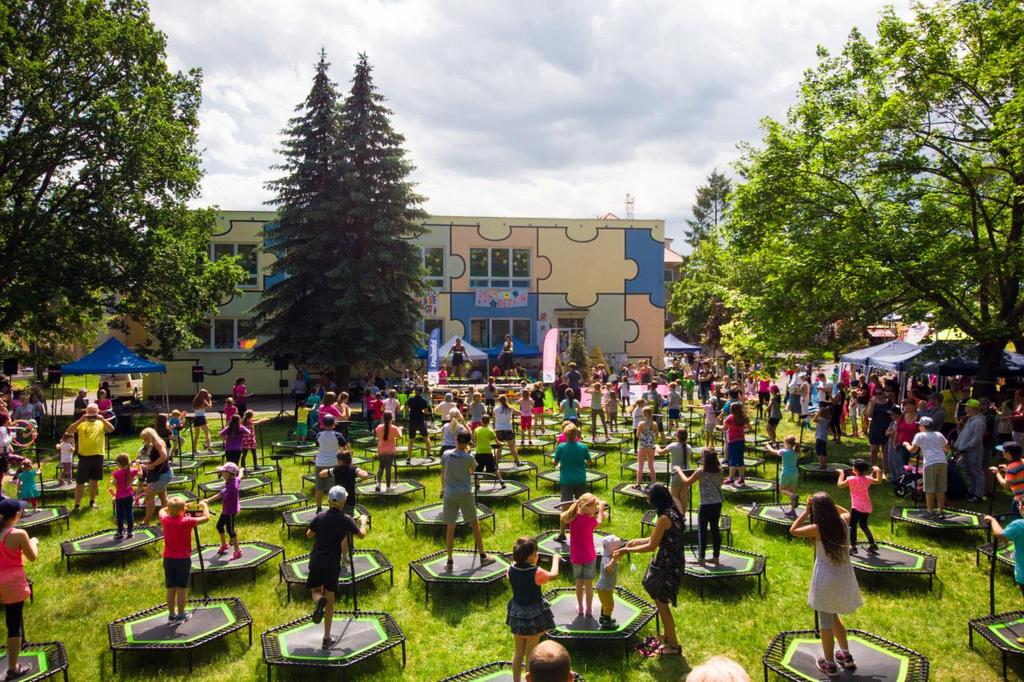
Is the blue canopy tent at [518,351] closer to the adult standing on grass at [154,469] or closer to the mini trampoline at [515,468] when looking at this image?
the mini trampoline at [515,468]

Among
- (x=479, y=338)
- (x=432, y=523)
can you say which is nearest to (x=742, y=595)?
(x=432, y=523)

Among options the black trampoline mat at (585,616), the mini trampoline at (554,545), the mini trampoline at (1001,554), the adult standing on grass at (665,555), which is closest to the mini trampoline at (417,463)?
the mini trampoline at (554,545)

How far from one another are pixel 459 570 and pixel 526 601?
3026 millimetres

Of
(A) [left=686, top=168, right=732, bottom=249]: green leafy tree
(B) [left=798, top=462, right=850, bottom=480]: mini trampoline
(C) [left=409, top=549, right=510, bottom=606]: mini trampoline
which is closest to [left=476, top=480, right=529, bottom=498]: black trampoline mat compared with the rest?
(C) [left=409, top=549, right=510, bottom=606]: mini trampoline

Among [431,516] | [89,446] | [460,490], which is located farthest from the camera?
[89,446]

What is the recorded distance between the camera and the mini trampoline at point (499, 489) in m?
12.4

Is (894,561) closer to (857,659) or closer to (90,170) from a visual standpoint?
(857,659)

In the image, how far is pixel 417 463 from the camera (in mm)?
15500

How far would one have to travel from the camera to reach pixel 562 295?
116ft

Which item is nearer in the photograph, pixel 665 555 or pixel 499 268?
pixel 665 555

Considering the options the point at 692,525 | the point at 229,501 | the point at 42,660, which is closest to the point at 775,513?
the point at 692,525

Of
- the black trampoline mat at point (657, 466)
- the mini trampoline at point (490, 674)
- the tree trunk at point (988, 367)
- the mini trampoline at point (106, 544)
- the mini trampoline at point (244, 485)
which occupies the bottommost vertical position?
the mini trampoline at point (490, 674)

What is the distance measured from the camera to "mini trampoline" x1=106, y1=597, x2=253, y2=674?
6570mm

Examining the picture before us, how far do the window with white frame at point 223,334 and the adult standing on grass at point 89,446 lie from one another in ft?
65.5
